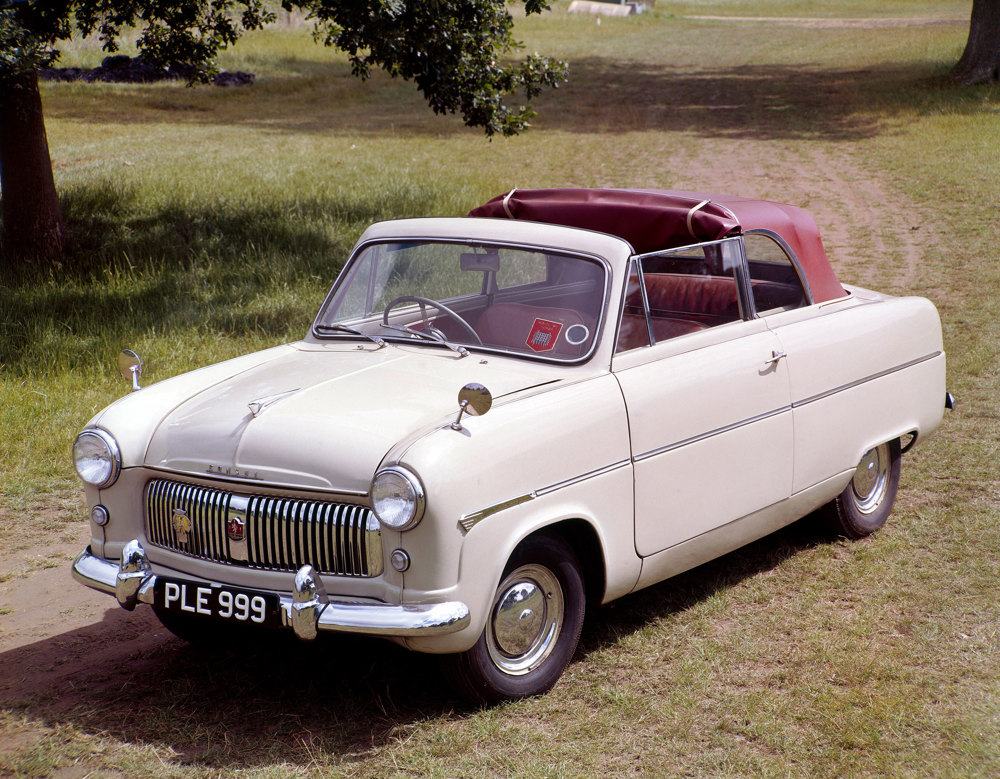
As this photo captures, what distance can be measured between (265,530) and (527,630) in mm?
971

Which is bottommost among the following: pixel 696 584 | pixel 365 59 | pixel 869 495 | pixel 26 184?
pixel 696 584

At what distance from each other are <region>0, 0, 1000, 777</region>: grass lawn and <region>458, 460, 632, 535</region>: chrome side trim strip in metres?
0.73

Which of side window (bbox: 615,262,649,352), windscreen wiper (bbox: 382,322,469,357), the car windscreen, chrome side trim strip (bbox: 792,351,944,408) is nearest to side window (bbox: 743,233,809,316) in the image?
chrome side trim strip (bbox: 792,351,944,408)

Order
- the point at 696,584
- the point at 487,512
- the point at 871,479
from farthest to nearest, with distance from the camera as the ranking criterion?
1. the point at 871,479
2. the point at 696,584
3. the point at 487,512

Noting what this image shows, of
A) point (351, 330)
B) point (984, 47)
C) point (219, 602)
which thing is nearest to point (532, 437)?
point (219, 602)

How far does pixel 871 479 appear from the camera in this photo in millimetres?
5387

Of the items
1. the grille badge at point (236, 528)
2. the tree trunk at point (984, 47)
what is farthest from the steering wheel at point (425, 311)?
the tree trunk at point (984, 47)

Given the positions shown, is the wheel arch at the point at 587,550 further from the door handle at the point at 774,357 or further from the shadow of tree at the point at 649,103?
the shadow of tree at the point at 649,103

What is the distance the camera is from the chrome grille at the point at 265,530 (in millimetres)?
3455

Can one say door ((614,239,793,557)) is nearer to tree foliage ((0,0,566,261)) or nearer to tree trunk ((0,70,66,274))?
tree foliage ((0,0,566,261))

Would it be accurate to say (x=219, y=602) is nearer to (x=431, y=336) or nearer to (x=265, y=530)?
(x=265, y=530)

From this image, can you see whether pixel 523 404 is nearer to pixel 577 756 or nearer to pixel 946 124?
pixel 577 756

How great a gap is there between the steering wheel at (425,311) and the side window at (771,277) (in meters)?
1.32

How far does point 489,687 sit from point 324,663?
79 centimetres
